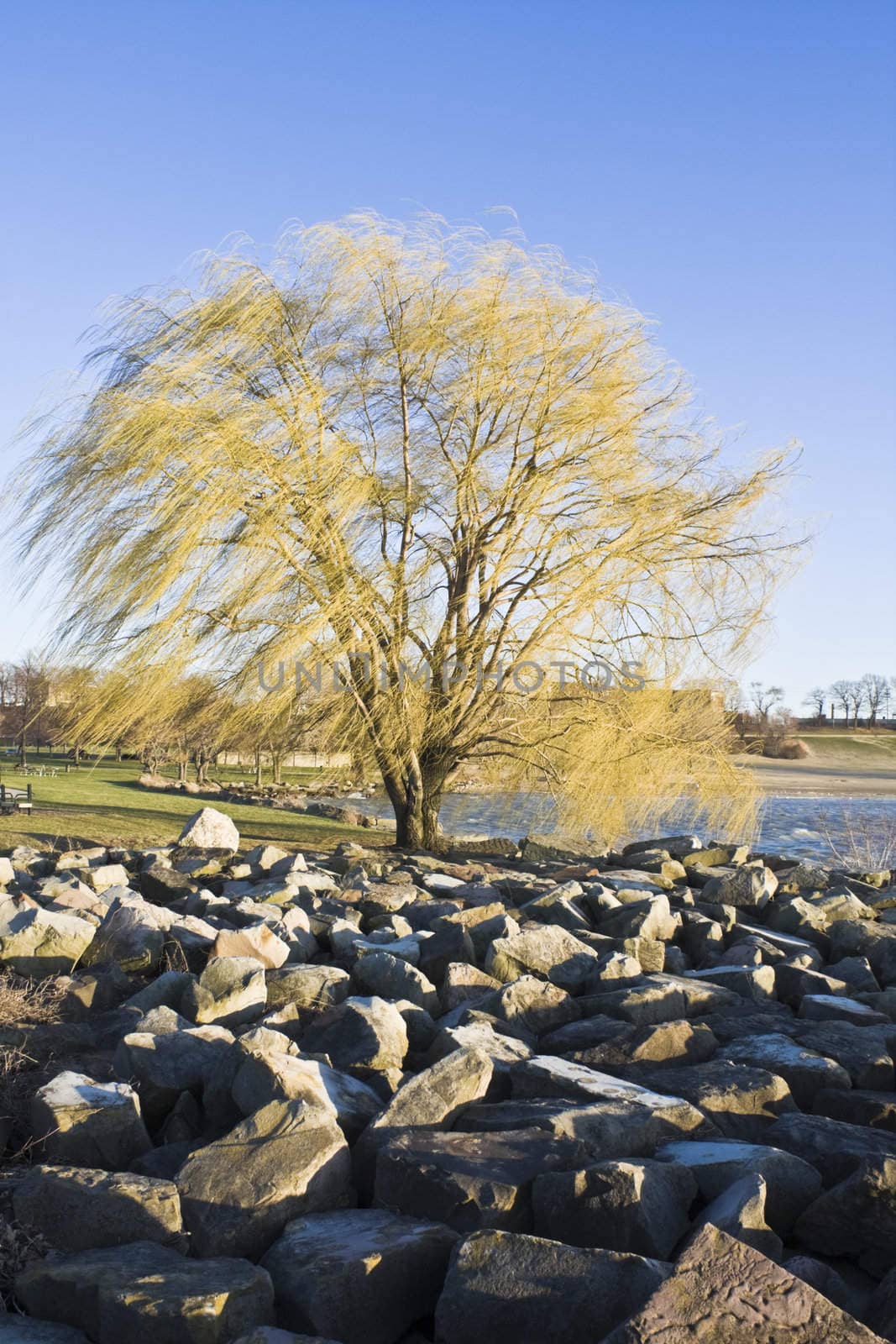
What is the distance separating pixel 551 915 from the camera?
19.0 ft

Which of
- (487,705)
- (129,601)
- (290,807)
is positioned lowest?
(290,807)

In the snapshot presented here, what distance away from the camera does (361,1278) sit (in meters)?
2.29

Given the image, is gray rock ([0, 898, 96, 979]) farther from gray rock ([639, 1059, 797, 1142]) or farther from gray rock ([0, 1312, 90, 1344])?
gray rock ([639, 1059, 797, 1142])

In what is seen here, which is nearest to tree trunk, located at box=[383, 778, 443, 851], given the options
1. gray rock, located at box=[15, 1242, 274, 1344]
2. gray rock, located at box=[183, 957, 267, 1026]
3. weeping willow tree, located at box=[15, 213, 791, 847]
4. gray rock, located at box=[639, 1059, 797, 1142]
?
weeping willow tree, located at box=[15, 213, 791, 847]

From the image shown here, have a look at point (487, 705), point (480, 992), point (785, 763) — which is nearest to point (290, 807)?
point (487, 705)

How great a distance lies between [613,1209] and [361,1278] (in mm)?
588

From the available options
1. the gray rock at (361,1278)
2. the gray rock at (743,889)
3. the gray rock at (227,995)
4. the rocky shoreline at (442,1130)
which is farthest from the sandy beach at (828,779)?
the gray rock at (361,1278)

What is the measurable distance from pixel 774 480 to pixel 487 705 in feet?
13.1

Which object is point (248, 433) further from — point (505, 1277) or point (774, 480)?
point (505, 1277)

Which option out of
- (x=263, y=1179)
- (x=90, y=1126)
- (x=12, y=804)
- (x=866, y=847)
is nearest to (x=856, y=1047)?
(x=263, y=1179)

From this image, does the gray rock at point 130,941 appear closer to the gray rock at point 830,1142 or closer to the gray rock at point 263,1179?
the gray rock at point 263,1179

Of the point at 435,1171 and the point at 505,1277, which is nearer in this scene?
the point at 505,1277

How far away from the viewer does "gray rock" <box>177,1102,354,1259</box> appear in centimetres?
261

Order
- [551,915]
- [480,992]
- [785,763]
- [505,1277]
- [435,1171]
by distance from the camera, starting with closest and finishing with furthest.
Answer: [505,1277] < [435,1171] < [480,992] < [551,915] < [785,763]
